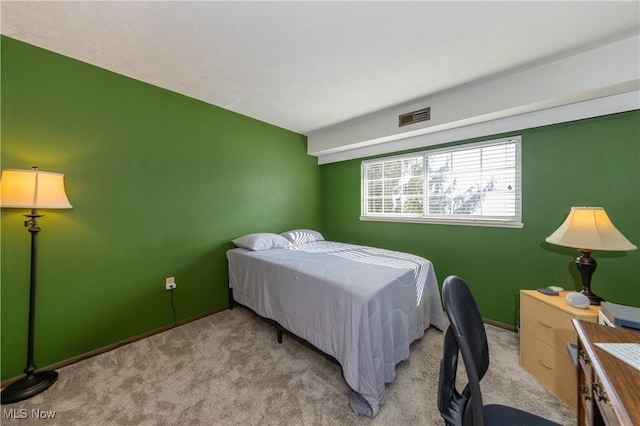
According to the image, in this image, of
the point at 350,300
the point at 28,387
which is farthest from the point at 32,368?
the point at 350,300

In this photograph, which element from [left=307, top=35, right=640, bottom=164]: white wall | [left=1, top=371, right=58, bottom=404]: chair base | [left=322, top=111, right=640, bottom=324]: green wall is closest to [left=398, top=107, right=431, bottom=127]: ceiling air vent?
[left=307, top=35, right=640, bottom=164]: white wall

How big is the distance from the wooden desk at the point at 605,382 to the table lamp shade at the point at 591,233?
2.77 feet

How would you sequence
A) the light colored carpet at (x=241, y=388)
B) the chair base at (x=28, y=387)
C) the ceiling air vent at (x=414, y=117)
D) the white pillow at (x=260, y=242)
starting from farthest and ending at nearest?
the white pillow at (x=260, y=242) → the ceiling air vent at (x=414, y=117) → the chair base at (x=28, y=387) → the light colored carpet at (x=241, y=388)

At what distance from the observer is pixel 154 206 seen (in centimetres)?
237

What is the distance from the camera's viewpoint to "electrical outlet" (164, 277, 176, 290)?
245 centimetres

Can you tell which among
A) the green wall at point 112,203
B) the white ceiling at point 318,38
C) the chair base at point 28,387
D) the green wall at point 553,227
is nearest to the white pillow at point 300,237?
the green wall at point 112,203

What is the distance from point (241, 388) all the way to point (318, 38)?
2.57 metres

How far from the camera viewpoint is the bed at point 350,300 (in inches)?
57.9

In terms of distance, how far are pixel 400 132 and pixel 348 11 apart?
1.59 metres

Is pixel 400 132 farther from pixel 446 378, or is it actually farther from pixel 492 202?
pixel 446 378

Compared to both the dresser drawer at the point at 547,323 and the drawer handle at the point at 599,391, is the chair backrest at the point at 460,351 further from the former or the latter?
the dresser drawer at the point at 547,323

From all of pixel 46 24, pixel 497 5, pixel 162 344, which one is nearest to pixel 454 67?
pixel 497 5

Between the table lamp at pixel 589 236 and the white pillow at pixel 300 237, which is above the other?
the table lamp at pixel 589 236

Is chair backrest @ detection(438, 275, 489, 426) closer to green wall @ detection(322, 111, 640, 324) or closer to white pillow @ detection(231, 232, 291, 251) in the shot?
green wall @ detection(322, 111, 640, 324)
